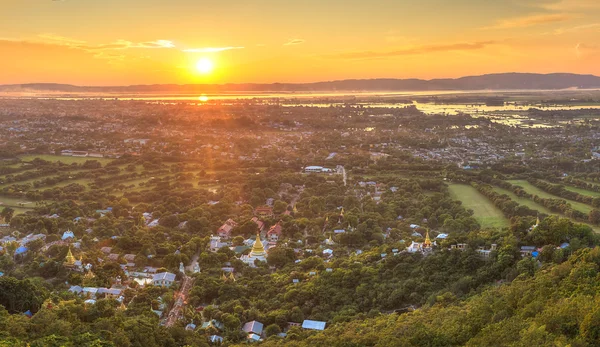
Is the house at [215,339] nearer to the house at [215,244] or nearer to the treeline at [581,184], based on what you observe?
the house at [215,244]

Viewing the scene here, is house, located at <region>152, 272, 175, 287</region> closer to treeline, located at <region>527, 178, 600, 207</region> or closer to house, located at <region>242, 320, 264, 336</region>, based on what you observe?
house, located at <region>242, 320, 264, 336</region>

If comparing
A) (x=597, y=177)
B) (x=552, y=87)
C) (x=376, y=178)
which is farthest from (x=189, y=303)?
(x=552, y=87)

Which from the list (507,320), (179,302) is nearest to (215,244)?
(179,302)

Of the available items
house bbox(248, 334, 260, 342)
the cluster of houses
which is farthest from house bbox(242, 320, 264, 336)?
house bbox(248, 334, 260, 342)

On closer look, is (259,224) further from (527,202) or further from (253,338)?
(527,202)

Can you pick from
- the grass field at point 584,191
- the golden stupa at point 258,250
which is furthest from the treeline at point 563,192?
the golden stupa at point 258,250

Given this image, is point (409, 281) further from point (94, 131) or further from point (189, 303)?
point (94, 131)
